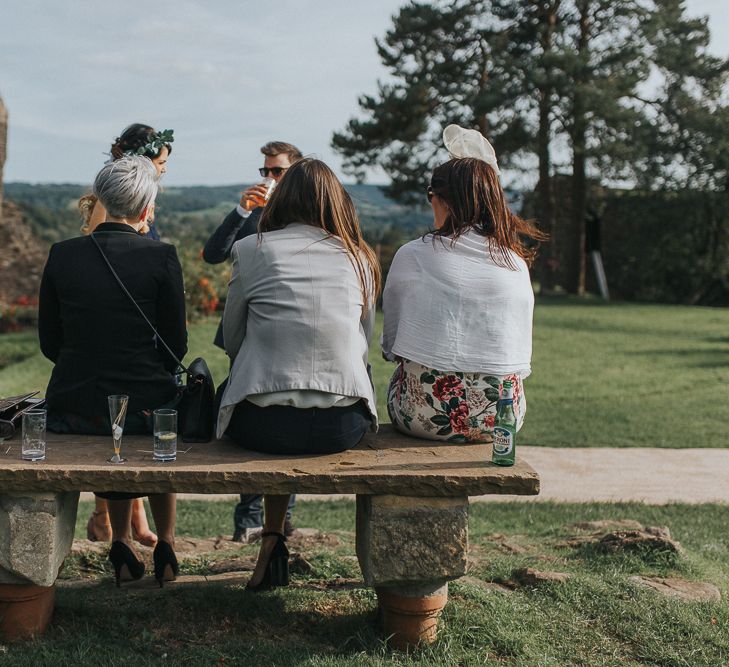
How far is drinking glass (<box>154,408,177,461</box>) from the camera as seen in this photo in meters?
3.17

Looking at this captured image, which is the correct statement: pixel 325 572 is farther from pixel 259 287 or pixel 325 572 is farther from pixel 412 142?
pixel 412 142

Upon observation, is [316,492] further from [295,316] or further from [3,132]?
[3,132]

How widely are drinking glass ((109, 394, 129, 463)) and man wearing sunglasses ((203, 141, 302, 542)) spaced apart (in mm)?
1188

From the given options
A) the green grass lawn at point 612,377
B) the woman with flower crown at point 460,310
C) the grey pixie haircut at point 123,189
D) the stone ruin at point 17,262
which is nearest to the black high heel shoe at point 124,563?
the woman with flower crown at point 460,310

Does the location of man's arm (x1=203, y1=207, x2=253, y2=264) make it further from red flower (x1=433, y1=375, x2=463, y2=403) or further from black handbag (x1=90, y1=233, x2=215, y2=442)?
red flower (x1=433, y1=375, x2=463, y2=403)

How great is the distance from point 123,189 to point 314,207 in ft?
2.54

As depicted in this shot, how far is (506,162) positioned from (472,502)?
1817cm

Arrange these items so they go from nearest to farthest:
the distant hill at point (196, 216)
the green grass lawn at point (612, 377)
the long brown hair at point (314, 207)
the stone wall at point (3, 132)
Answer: the long brown hair at point (314, 207) → the green grass lawn at point (612, 377) → the stone wall at point (3, 132) → the distant hill at point (196, 216)

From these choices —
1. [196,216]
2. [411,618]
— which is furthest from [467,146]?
[196,216]

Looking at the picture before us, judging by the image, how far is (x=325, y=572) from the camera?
161 inches

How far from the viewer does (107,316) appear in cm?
343

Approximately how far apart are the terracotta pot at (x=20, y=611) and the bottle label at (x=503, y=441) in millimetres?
1678

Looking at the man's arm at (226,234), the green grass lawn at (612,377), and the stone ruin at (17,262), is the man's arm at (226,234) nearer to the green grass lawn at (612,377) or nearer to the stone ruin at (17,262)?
the green grass lawn at (612,377)

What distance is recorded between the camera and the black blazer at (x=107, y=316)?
3430mm
